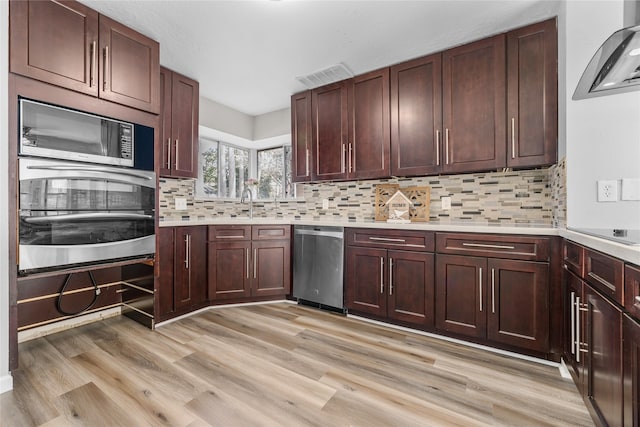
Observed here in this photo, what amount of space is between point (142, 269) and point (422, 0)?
3025 millimetres

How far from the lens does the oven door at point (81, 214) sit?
5.69ft

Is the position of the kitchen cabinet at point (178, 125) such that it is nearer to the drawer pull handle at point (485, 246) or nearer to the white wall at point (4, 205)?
the white wall at point (4, 205)

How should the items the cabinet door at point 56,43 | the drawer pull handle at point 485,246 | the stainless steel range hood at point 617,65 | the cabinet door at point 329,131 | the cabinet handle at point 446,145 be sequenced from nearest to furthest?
1. the stainless steel range hood at point 617,65
2. the cabinet door at point 56,43
3. the drawer pull handle at point 485,246
4. the cabinet handle at point 446,145
5. the cabinet door at point 329,131

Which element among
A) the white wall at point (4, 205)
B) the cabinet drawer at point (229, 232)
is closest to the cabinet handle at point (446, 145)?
the cabinet drawer at point (229, 232)

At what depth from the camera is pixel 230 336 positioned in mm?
2299

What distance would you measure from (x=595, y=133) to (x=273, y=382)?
2426 mm

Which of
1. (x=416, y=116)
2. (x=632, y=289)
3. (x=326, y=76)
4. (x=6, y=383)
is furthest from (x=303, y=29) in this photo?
(x=6, y=383)

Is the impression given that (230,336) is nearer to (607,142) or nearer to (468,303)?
(468,303)

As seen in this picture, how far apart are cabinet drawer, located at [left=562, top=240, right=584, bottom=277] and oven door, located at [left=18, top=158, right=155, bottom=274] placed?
285 cm

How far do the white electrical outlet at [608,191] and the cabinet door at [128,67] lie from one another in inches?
126

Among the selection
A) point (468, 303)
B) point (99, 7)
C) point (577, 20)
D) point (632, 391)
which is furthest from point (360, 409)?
point (99, 7)

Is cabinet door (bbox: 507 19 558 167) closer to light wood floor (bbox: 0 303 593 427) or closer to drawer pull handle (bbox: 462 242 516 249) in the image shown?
drawer pull handle (bbox: 462 242 516 249)

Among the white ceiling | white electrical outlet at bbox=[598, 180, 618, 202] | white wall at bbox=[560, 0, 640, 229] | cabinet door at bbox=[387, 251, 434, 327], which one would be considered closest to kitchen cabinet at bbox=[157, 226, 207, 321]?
the white ceiling

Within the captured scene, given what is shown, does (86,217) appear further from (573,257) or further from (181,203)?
(573,257)
